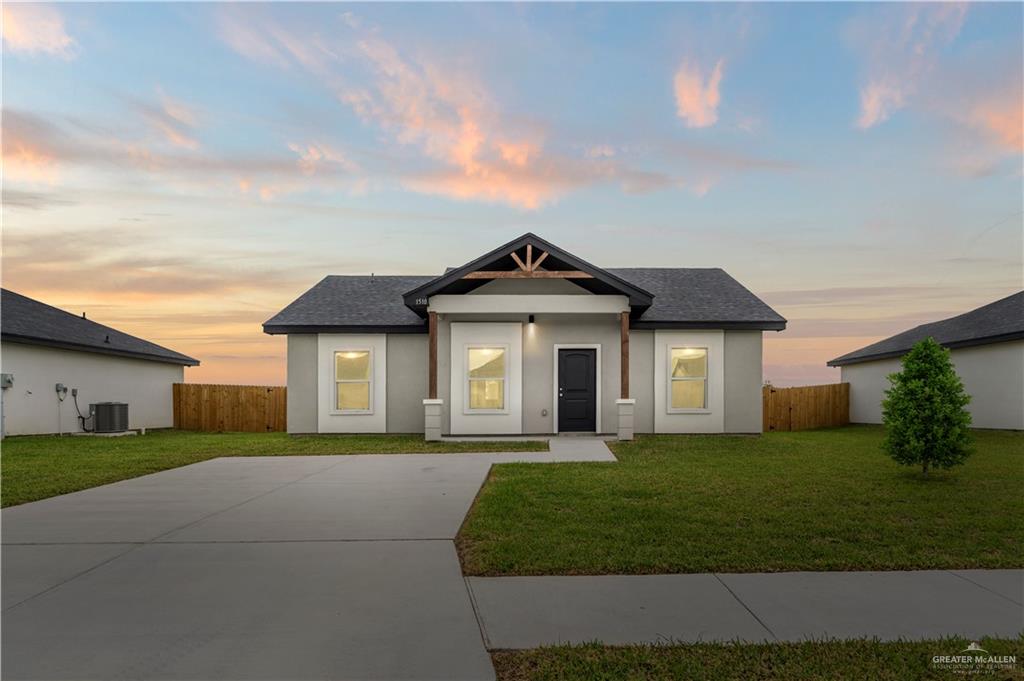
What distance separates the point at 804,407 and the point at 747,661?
22.8m

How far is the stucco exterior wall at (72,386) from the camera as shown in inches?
675

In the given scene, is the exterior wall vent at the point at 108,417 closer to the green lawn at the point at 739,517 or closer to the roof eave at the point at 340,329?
the roof eave at the point at 340,329

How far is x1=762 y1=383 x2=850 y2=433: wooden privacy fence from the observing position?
22938 mm

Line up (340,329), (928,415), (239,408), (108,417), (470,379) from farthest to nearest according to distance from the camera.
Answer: (239,408), (108,417), (340,329), (470,379), (928,415)

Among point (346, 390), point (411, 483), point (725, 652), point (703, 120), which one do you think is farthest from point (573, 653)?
point (346, 390)

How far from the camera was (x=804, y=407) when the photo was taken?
23594mm

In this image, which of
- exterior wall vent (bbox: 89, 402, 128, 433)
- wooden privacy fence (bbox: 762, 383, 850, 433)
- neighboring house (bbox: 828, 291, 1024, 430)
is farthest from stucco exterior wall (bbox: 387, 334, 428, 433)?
neighboring house (bbox: 828, 291, 1024, 430)

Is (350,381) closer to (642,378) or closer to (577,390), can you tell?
(577,390)

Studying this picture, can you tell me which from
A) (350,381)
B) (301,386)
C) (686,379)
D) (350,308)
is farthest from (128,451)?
(686,379)

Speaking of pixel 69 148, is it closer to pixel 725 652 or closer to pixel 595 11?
pixel 595 11

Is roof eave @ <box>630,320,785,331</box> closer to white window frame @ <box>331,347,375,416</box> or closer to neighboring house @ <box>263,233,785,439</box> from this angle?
neighboring house @ <box>263,233,785,439</box>

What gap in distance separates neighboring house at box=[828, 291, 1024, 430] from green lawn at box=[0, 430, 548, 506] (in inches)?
588

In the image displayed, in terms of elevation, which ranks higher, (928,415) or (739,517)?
(928,415)

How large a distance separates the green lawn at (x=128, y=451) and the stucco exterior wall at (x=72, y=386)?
33.3 inches
